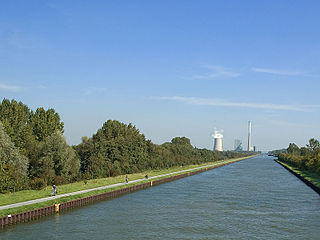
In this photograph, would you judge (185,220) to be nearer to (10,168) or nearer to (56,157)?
(10,168)

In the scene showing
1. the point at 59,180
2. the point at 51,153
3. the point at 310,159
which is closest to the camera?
the point at 59,180

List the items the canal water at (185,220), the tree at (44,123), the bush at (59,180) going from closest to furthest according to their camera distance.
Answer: the canal water at (185,220) < the bush at (59,180) < the tree at (44,123)

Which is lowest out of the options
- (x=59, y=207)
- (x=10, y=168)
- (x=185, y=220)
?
(x=185, y=220)

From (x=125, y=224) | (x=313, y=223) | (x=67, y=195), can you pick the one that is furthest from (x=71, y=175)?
(x=313, y=223)

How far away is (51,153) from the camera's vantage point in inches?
2213

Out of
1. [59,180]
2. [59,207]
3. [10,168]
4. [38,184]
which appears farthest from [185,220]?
[59,180]

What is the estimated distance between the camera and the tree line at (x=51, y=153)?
4844 cm

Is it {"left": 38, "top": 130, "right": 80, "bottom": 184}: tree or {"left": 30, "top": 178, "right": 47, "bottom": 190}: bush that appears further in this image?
{"left": 38, "top": 130, "right": 80, "bottom": 184}: tree

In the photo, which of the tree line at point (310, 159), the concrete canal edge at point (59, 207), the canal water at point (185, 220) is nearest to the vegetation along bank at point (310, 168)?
the tree line at point (310, 159)

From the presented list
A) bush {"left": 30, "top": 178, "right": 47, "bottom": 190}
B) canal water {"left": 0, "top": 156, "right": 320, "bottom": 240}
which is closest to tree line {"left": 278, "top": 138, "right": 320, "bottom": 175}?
canal water {"left": 0, "top": 156, "right": 320, "bottom": 240}

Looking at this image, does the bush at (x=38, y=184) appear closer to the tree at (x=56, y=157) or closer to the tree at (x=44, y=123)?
the tree at (x=56, y=157)

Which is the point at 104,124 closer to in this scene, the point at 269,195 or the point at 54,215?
the point at 269,195

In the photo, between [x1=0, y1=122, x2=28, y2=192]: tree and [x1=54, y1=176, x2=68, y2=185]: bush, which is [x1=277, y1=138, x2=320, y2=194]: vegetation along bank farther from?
[x1=0, y1=122, x2=28, y2=192]: tree

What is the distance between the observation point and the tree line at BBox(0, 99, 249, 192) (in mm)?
48438
